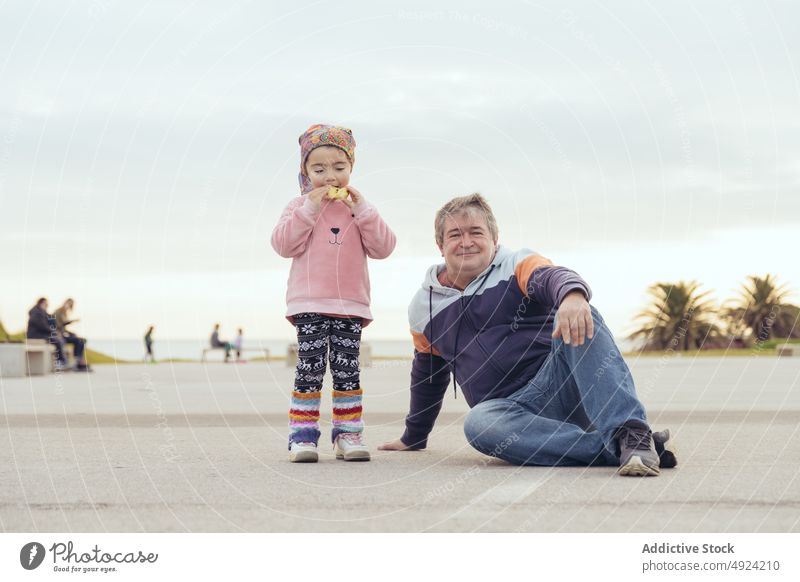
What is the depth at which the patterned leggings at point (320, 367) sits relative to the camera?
5.41 m

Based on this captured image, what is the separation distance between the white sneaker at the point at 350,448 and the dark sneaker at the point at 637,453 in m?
1.43

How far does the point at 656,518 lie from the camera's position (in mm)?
3582

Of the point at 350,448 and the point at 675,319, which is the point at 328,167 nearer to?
the point at 350,448

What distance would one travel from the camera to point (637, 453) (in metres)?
4.59

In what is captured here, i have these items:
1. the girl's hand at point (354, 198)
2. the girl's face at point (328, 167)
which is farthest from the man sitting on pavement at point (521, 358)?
the girl's face at point (328, 167)

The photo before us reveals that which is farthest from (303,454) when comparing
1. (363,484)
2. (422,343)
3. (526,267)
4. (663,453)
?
(663,453)

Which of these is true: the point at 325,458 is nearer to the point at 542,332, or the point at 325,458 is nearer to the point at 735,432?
the point at 542,332

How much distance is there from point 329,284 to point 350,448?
0.91 metres

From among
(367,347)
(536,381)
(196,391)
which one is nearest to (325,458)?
(536,381)

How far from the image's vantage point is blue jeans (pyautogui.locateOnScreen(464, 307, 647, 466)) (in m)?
4.71

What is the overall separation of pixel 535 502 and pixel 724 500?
75cm

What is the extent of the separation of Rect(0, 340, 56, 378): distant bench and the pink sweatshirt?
14407mm

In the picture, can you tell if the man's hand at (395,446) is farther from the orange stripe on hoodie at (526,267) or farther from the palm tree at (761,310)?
the palm tree at (761,310)

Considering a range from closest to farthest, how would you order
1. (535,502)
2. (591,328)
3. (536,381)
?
(535,502) < (591,328) < (536,381)
